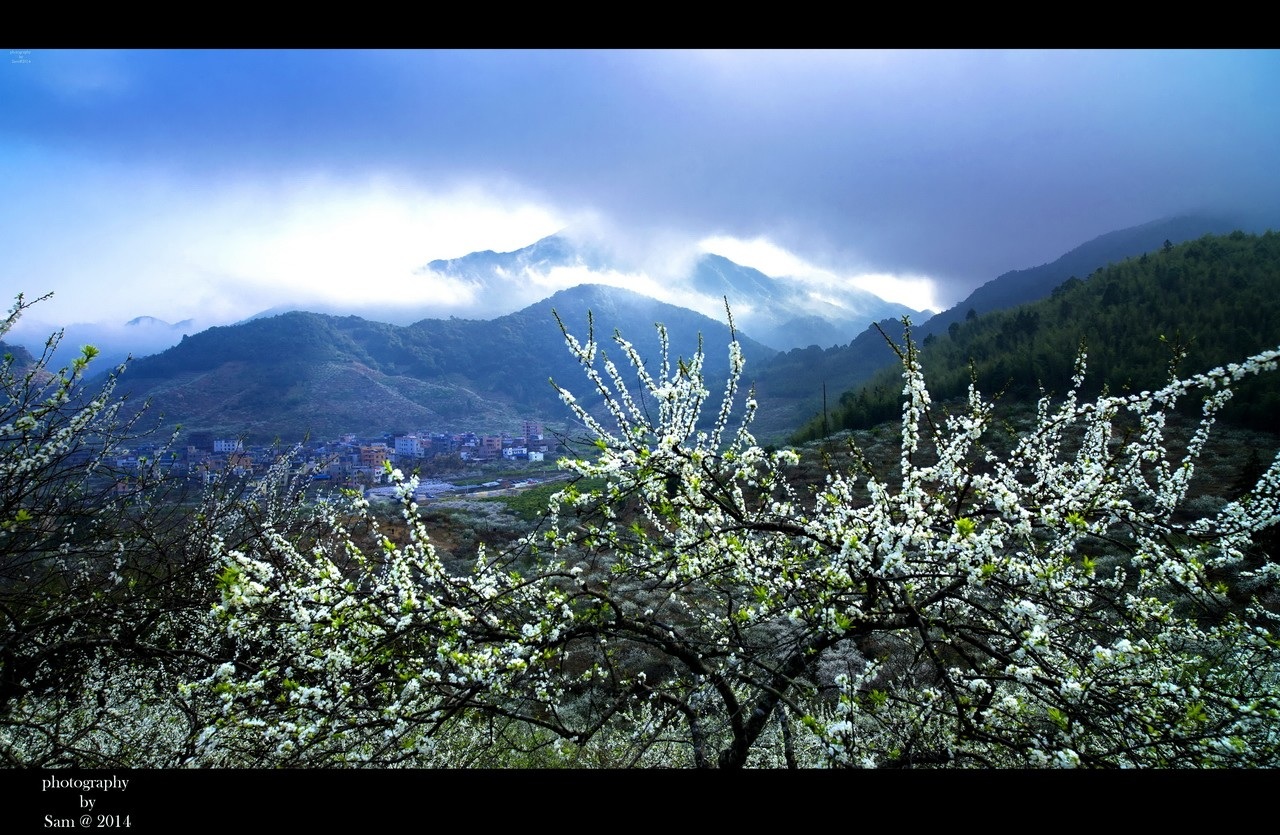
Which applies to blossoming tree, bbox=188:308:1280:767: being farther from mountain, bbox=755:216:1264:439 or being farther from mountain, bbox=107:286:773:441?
mountain, bbox=755:216:1264:439

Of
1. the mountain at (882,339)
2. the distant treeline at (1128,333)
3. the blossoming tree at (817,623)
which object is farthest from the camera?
the mountain at (882,339)

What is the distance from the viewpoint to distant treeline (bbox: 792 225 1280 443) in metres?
7.24

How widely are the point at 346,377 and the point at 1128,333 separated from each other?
54.6 ft

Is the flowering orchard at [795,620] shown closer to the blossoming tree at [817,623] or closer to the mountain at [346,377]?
the blossoming tree at [817,623]

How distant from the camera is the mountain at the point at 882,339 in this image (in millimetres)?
9781

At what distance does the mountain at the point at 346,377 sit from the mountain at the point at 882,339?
3990 mm

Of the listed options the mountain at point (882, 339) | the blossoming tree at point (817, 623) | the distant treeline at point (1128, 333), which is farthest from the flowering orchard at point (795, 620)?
the mountain at point (882, 339)

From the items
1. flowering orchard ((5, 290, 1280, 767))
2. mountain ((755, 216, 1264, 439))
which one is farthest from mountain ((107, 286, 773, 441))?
mountain ((755, 216, 1264, 439))

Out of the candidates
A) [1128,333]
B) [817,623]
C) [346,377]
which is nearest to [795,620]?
[817,623]

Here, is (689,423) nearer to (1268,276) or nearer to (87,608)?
(87,608)

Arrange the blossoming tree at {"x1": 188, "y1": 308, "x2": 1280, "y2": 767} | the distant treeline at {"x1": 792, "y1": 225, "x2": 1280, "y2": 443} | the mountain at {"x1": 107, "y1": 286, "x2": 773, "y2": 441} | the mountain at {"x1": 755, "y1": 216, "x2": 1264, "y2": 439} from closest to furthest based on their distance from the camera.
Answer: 1. the blossoming tree at {"x1": 188, "y1": 308, "x2": 1280, "y2": 767}
2. the distant treeline at {"x1": 792, "y1": 225, "x2": 1280, "y2": 443}
3. the mountain at {"x1": 107, "y1": 286, "x2": 773, "y2": 441}
4. the mountain at {"x1": 755, "y1": 216, "x2": 1264, "y2": 439}

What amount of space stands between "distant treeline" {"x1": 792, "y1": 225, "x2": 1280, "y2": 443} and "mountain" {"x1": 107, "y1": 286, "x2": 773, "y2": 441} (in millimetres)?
5698
